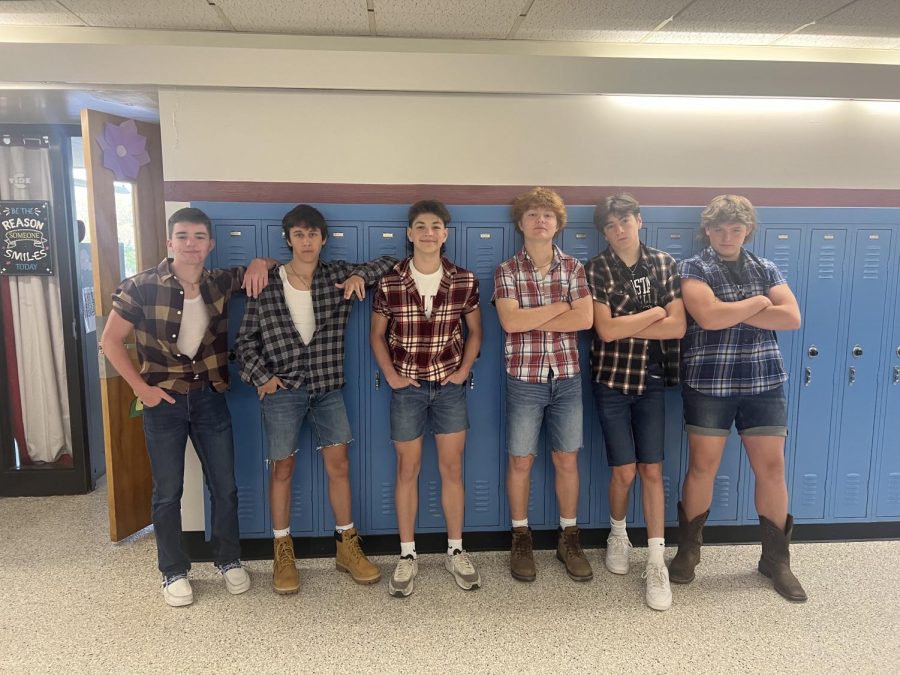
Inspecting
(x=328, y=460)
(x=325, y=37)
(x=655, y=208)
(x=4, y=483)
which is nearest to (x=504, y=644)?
(x=328, y=460)

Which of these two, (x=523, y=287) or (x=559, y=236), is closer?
(x=523, y=287)

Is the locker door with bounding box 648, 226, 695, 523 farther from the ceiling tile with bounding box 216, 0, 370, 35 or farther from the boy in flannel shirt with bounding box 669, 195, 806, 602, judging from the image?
the ceiling tile with bounding box 216, 0, 370, 35

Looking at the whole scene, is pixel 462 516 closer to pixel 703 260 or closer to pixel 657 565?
pixel 657 565

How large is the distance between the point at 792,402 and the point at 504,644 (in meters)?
1.93

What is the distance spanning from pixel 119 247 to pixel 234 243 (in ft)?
2.67

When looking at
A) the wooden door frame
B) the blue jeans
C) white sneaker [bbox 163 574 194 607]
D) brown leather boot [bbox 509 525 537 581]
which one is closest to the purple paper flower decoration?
the wooden door frame

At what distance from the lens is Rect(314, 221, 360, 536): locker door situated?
9.10 ft

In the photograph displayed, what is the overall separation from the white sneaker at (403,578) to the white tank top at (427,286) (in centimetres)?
114

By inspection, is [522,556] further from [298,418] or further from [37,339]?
[37,339]

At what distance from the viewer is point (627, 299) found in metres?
2.60

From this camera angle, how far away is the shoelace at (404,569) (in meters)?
2.61

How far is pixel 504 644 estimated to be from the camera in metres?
2.27

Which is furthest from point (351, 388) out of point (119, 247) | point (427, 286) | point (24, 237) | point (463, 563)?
point (24, 237)

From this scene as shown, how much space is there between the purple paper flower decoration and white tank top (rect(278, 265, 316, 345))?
1134 mm
